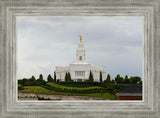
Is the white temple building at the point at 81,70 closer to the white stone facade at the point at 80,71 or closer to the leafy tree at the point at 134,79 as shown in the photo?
the white stone facade at the point at 80,71

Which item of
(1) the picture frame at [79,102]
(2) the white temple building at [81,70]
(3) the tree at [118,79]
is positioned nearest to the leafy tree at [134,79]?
(3) the tree at [118,79]

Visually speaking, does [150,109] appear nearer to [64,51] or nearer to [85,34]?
[64,51]

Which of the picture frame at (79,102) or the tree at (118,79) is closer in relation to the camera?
the picture frame at (79,102)

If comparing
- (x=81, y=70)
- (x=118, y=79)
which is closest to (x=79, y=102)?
(x=118, y=79)

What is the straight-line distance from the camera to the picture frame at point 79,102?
171 cm

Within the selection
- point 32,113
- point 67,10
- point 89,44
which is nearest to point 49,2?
point 67,10

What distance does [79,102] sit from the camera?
1.76 meters

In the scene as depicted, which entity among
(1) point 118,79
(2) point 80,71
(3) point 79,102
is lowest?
(3) point 79,102

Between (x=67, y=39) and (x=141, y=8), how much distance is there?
1847 millimetres

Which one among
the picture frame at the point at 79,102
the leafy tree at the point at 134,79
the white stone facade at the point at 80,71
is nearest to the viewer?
the picture frame at the point at 79,102

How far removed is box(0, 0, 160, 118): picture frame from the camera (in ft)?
5.62

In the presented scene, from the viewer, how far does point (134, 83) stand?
287 cm

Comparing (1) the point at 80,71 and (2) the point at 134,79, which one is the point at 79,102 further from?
(1) the point at 80,71

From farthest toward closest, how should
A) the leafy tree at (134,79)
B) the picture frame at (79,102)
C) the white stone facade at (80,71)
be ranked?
1. the white stone facade at (80,71)
2. the leafy tree at (134,79)
3. the picture frame at (79,102)
